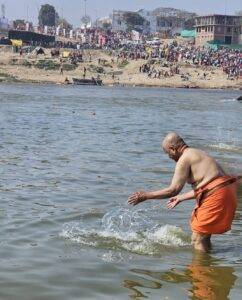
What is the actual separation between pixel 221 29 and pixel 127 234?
426ft

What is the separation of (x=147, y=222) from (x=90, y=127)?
17.2 metres

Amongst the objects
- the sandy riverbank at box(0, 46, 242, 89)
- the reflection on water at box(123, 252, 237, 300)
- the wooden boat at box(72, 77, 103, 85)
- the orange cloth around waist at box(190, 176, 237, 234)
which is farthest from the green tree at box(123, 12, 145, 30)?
the reflection on water at box(123, 252, 237, 300)

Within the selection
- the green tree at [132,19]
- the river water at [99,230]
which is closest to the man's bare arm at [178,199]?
the river water at [99,230]

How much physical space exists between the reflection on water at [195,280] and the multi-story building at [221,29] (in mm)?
127620

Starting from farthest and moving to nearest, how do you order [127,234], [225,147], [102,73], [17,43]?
[17,43] < [102,73] < [225,147] < [127,234]

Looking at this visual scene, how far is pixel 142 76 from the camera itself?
8100 cm

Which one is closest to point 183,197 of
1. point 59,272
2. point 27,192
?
point 59,272

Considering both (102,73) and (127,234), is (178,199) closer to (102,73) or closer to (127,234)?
(127,234)

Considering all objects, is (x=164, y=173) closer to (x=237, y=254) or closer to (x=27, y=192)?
(x=27, y=192)

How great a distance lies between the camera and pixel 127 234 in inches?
350

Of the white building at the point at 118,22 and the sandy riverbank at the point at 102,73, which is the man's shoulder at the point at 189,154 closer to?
the sandy riverbank at the point at 102,73

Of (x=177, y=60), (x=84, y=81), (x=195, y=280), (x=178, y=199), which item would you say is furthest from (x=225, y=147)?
(x=177, y=60)

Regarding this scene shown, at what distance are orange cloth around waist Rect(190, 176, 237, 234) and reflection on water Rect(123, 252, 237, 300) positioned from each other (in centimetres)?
43

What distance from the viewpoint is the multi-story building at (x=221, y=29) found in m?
133
